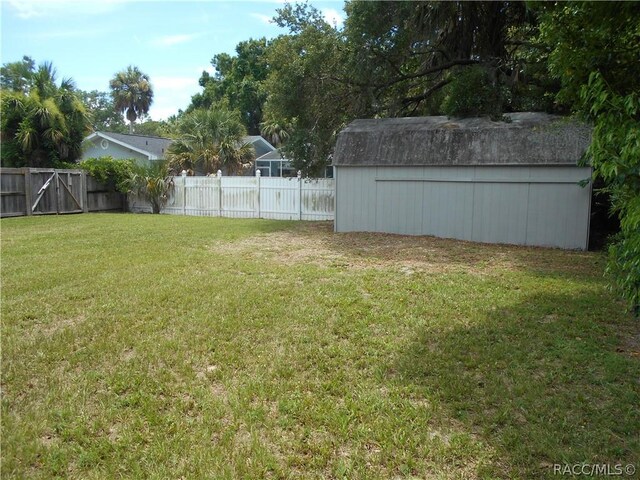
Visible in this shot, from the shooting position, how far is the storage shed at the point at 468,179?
980 cm

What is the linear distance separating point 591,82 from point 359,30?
930 cm

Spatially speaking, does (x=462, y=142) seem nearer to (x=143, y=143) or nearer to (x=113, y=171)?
(x=113, y=171)

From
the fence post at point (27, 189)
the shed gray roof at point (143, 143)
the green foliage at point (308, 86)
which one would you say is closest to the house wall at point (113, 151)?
the shed gray roof at point (143, 143)

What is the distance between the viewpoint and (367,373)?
3818mm

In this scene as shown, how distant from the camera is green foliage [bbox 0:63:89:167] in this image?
19.6 metres

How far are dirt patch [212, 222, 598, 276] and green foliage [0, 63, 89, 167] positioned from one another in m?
14.0

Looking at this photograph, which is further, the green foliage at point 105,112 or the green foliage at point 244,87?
the green foliage at point 105,112

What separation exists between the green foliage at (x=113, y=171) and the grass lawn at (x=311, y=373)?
12.9 m

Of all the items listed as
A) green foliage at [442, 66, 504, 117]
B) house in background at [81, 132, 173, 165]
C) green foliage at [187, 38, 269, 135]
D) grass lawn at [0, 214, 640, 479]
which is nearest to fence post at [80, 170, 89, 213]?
house in background at [81, 132, 173, 165]

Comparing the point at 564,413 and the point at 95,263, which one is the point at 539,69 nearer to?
the point at 564,413

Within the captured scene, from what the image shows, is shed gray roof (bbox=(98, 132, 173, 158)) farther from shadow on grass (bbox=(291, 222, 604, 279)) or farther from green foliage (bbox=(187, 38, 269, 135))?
shadow on grass (bbox=(291, 222, 604, 279))

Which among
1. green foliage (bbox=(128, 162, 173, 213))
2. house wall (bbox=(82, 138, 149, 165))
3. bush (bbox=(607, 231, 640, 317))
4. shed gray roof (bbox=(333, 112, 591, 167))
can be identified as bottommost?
bush (bbox=(607, 231, 640, 317))

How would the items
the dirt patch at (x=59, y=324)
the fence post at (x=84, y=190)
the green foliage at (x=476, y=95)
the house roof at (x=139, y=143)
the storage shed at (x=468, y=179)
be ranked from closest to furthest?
the dirt patch at (x=59, y=324) → the storage shed at (x=468, y=179) → the green foliage at (x=476, y=95) → the fence post at (x=84, y=190) → the house roof at (x=139, y=143)

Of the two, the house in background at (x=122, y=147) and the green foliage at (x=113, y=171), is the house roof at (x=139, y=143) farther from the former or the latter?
the green foliage at (x=113, y=171)
